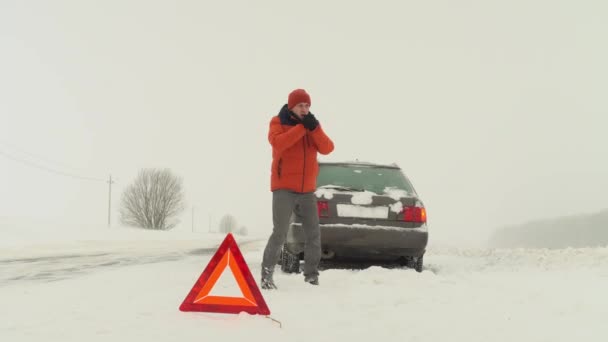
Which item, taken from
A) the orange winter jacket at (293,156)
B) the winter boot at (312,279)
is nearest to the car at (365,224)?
the winter boot at (312,279)

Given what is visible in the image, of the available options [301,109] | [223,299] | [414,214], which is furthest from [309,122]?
[414,214]

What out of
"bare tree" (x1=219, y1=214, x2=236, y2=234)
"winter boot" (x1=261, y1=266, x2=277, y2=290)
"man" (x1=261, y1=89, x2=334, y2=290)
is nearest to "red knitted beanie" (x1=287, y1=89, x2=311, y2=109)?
"man" (x1=261, y1=89, x2=334, y2=290)

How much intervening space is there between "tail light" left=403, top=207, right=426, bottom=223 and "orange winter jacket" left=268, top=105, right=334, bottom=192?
1.62 m

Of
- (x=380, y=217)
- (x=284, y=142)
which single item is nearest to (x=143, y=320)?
(x=284, y=142)

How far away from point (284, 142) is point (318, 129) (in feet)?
1.17

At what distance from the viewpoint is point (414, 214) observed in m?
5.44

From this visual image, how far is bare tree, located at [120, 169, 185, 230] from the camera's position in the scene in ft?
204

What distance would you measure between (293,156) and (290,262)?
6.07 ft

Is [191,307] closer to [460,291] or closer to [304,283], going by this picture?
[304,283]

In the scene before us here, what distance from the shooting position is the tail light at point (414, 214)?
5.40 meters

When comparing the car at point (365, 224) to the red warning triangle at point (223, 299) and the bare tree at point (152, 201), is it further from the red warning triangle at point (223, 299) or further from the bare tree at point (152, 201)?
the bare tree at point (152, 201)

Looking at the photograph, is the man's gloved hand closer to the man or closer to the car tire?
the man

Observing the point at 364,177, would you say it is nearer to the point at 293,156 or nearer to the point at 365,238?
the point at 365,238

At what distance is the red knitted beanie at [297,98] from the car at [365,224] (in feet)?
5.02
